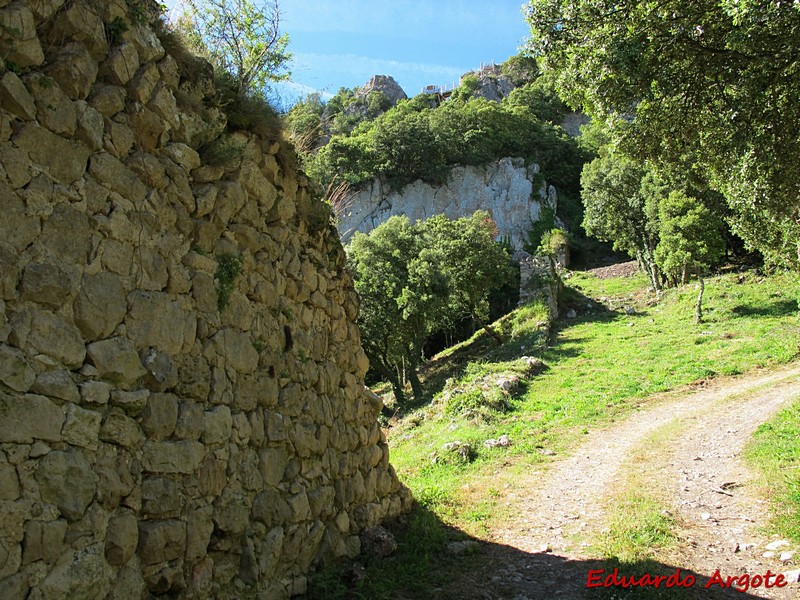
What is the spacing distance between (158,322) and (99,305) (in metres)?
0.49

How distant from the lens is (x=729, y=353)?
17828 mm

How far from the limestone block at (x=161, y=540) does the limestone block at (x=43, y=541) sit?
0.57 metres

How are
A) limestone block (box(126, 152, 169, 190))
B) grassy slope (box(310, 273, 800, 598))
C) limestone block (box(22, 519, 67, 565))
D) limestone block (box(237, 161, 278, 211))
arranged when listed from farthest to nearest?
grassy slope (box(310, 273, 800, 598))
limestone block (box(237, 161, 278, 211))
limestone block (box(126, 152, 169, 190))
limestone block (box(22, 519, 67, 565))

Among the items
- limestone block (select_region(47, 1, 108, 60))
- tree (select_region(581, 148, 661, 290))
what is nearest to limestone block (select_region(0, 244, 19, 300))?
limestone block (select_region(47, 1, 108, 60))

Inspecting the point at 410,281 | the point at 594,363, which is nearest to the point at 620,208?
the point at 410,281

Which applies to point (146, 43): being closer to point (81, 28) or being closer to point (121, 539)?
point (81, 28)

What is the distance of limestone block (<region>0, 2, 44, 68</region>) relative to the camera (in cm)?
331

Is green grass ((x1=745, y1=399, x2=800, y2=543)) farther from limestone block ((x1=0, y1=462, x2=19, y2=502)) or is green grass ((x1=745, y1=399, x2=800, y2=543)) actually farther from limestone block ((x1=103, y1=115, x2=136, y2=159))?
limestone block ((x1=103, y1=115, x2=136, y2=159))

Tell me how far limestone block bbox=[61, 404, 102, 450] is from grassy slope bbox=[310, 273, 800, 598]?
295cm

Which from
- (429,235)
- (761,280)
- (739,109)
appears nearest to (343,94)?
(429,235)

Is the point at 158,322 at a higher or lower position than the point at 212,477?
higher

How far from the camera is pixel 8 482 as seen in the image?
3045 mm

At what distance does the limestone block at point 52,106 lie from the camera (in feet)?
11.3

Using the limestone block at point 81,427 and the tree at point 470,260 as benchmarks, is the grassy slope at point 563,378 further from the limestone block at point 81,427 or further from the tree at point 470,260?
the limestone block at point 81,427
